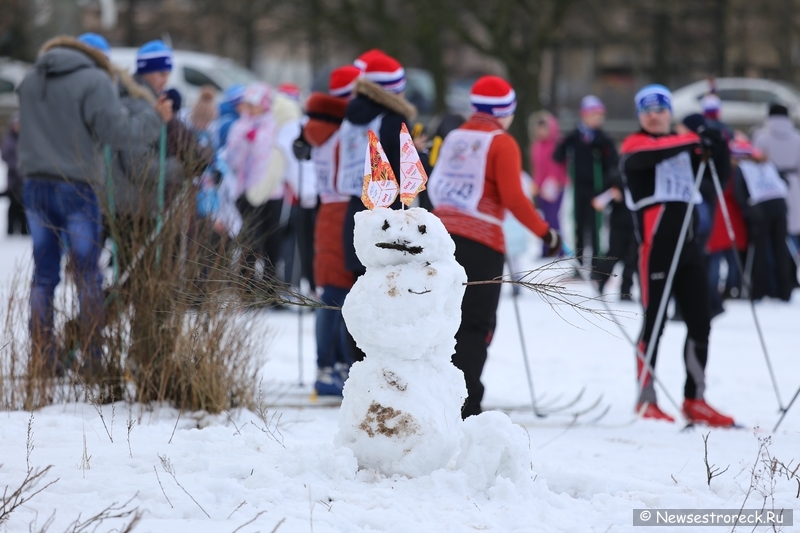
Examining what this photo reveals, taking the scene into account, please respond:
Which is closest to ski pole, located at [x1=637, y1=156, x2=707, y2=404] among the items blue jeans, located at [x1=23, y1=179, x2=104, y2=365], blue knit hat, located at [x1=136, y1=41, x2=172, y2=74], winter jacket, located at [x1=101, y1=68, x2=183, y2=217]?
winter jacket, located at [x1=101, y1=68, x2=183, y2=217]

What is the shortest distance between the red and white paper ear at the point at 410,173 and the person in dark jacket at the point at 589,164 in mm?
8938

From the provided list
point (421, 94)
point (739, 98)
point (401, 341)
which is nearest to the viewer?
point (401, 341)

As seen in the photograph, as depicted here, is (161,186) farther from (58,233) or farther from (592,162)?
(592,162)

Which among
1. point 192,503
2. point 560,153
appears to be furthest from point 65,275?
point 560,153

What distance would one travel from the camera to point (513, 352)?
341 inches

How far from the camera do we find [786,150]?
12.0 metres

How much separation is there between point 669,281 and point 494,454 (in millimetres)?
2807

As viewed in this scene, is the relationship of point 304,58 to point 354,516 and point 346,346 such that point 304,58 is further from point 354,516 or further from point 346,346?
point 354,516

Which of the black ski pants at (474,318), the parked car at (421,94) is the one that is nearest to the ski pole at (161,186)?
the black ski pants at (474,318)

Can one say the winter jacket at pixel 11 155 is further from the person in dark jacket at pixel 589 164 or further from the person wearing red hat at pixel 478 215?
the person wearing red hat at pixel 478 215

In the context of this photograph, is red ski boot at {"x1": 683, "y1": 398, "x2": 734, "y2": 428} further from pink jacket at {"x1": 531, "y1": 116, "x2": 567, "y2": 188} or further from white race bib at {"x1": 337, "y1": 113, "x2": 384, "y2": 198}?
pink jacket at {"x1": 531, "y1": 116, "x2": 567, "y2": 188}

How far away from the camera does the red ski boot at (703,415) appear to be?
6.03m

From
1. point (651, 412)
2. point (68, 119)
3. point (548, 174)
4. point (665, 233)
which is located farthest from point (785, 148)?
point (68, 119)

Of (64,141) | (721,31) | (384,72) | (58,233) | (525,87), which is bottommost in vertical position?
(58,233)
